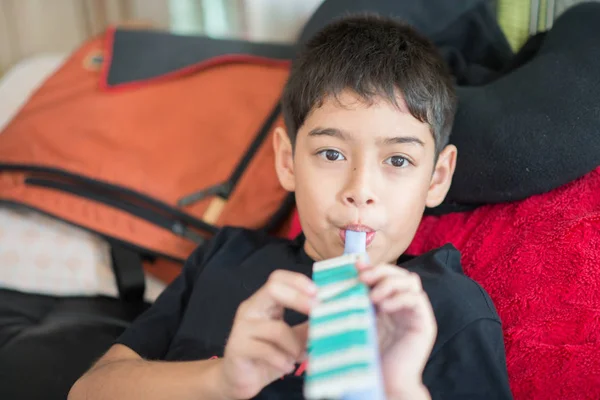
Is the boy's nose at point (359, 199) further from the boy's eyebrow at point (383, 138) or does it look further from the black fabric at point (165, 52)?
the black fabric at point (165, 52)

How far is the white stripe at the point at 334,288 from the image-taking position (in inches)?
24.1

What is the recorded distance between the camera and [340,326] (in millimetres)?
569

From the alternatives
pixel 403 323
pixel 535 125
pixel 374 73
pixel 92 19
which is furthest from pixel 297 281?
pixel 92 19

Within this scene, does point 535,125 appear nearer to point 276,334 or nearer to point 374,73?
point 374,73

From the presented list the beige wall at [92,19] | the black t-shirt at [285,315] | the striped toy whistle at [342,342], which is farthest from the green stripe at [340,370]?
the beige wall at [92,19]

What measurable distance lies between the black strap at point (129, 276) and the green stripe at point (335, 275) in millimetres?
677

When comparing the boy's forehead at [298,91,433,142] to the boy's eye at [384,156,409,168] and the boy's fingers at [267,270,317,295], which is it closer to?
the boy's eye at [384,156,409,168]

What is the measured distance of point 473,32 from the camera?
4.27 ft

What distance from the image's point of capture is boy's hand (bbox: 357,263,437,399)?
0.63 m

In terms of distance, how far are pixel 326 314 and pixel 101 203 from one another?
864mm

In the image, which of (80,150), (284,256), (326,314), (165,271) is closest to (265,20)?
(80,150)

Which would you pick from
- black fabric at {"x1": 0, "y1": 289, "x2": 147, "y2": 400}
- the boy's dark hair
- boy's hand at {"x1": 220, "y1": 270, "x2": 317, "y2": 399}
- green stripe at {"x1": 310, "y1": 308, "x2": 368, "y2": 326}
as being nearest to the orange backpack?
black fabric at {"x1": 0, "y1": 289, "x2": 147, "y2": 400}

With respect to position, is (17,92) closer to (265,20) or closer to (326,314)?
(265,20)

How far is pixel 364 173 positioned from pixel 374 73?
16cm
